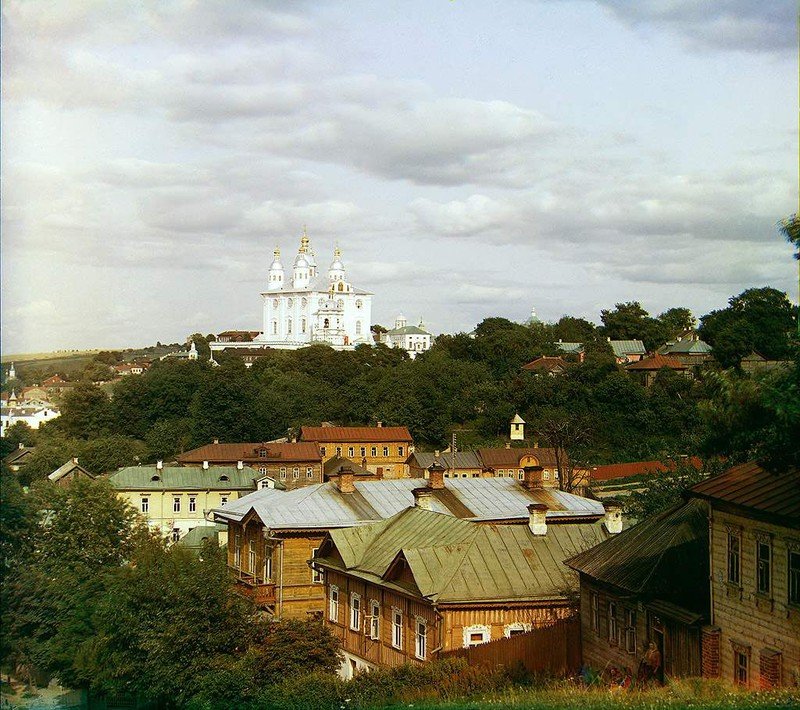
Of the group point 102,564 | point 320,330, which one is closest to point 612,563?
point 102,564

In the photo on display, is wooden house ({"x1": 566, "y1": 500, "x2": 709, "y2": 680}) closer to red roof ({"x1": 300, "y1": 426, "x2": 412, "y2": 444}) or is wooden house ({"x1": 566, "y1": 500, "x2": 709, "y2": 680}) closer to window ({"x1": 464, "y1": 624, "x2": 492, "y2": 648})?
window ({"x1": 464, "y1": 624, "x2": 492, "y2": 648})

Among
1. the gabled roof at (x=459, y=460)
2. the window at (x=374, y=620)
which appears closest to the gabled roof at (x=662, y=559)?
the window at (x=374, y=620)

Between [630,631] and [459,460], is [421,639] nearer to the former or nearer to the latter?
[630,631]

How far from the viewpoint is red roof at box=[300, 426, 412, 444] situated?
81.2m

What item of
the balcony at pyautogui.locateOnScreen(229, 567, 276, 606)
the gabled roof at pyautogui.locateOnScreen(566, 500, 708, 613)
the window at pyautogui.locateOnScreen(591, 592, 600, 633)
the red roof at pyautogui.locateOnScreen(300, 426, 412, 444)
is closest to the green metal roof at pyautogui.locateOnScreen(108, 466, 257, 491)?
the red roof at pyautogui.locateOnScreen(300, 426, 412, 444)

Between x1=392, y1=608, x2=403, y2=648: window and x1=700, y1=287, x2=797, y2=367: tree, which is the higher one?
x1=700, y1=287, x2=797, y2=367: tree

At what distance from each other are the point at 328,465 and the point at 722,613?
56.5 metres

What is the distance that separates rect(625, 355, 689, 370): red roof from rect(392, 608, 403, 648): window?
2645 inches

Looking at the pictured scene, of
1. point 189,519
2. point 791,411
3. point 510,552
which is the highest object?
point 791,411

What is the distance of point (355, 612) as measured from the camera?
86.0 feet

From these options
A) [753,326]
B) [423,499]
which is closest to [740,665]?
[423,499]

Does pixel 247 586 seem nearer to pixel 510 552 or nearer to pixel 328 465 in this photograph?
pixel 510 552

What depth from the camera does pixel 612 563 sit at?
21438mm

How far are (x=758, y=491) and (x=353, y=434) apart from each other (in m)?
65.1
